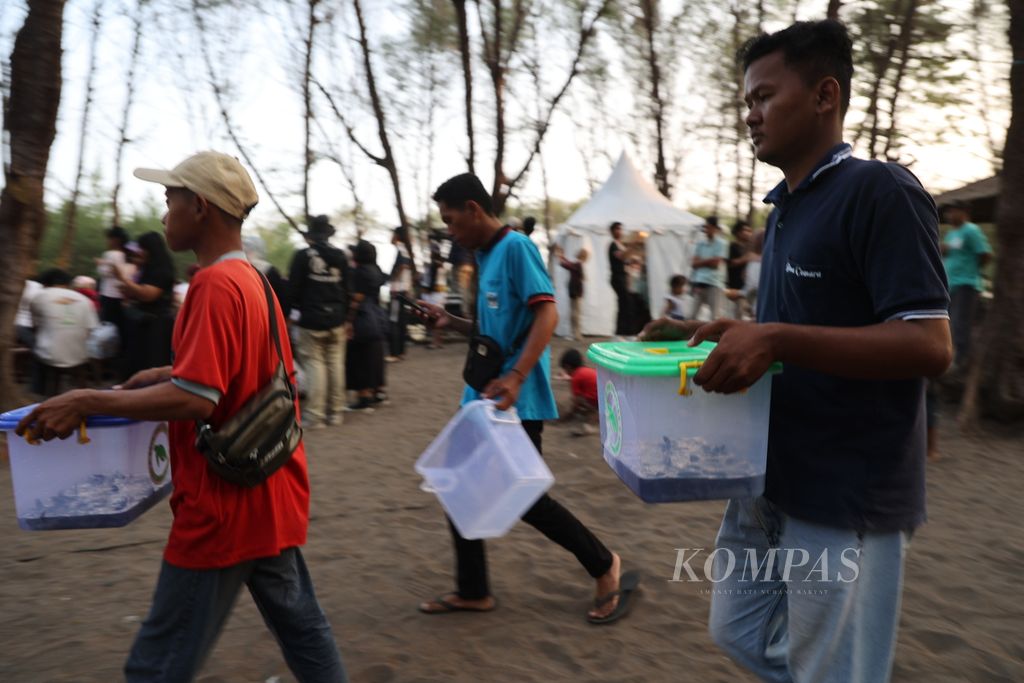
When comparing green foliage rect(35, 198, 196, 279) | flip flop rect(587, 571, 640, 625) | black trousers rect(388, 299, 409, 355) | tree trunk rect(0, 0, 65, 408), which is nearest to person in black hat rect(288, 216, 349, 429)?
tree trunk rect(0, 0, 65, 408)

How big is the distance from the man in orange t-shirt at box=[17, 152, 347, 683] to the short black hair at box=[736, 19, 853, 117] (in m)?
1.51

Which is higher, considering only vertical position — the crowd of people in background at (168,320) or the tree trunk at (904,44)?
the tree trunk at (904,44)

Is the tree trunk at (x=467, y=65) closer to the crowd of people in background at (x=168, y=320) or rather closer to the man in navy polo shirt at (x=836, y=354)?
the crowd of people in background at (x=168, y=320)

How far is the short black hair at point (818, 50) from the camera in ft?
5.71

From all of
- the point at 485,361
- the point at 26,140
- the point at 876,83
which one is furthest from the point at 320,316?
the point at 876,83

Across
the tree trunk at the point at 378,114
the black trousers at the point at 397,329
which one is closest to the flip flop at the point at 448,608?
the black trousers at the point at 397,329

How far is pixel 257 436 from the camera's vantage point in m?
2.09

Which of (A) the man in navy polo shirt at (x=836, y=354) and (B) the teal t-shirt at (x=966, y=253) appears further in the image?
(B) the teal t-shirt at (x=966, y=253)

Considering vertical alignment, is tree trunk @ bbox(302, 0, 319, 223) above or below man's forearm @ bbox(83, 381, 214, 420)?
above

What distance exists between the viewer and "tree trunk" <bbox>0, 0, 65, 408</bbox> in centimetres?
659

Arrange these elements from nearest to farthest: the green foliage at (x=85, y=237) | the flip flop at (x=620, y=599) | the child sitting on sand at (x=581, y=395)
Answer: the flip flop at (x=620, y=599) → the child sitting on sand at (x=581, y=395) → the green foliage at (x=85, y=237)

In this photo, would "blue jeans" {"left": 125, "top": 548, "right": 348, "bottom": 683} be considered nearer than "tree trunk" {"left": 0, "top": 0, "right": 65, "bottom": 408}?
Yes

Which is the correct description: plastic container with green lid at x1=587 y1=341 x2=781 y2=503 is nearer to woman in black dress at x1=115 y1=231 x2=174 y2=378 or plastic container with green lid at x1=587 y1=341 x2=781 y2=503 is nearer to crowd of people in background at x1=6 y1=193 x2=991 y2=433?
crowd of people in background at x1=6 y1=193 x2=991 y2=433

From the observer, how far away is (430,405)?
971 cm
